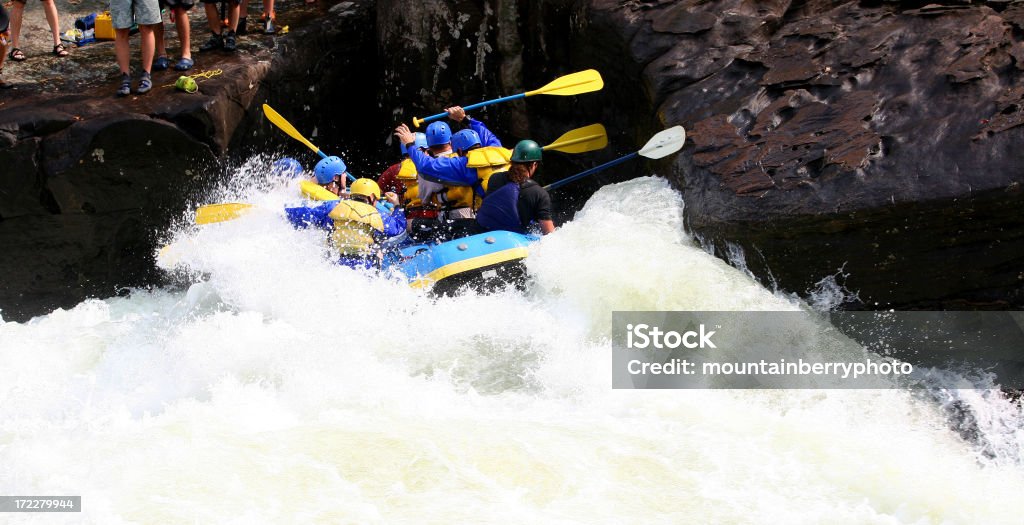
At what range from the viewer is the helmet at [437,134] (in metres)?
6.62

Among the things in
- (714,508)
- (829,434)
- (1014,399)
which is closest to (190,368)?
(714,508)

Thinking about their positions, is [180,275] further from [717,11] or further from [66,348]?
[717,11]

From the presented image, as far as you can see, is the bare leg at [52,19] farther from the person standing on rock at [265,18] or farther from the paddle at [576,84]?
the paddle at [576,84]

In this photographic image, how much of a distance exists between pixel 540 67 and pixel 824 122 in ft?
9.10

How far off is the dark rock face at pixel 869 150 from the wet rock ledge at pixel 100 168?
10.2ft

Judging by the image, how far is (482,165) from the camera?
644cm

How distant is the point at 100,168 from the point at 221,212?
1.07 m

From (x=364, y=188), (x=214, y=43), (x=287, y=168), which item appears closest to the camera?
(x=364, y=188)

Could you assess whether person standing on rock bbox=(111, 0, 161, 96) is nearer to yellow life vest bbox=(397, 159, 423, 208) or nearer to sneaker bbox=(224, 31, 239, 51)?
sneaker bbox=(224, 31, 239, 51)

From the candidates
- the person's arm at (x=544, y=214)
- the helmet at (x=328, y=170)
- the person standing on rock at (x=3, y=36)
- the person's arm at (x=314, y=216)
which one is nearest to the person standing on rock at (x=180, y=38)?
the person standing on rock at (x=3, y=36)

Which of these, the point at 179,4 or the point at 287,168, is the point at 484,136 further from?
the point at 179,4

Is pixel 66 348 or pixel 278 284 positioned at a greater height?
pixel 278 284

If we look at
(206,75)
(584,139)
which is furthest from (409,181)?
(206,75)

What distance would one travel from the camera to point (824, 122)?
5473 mm
